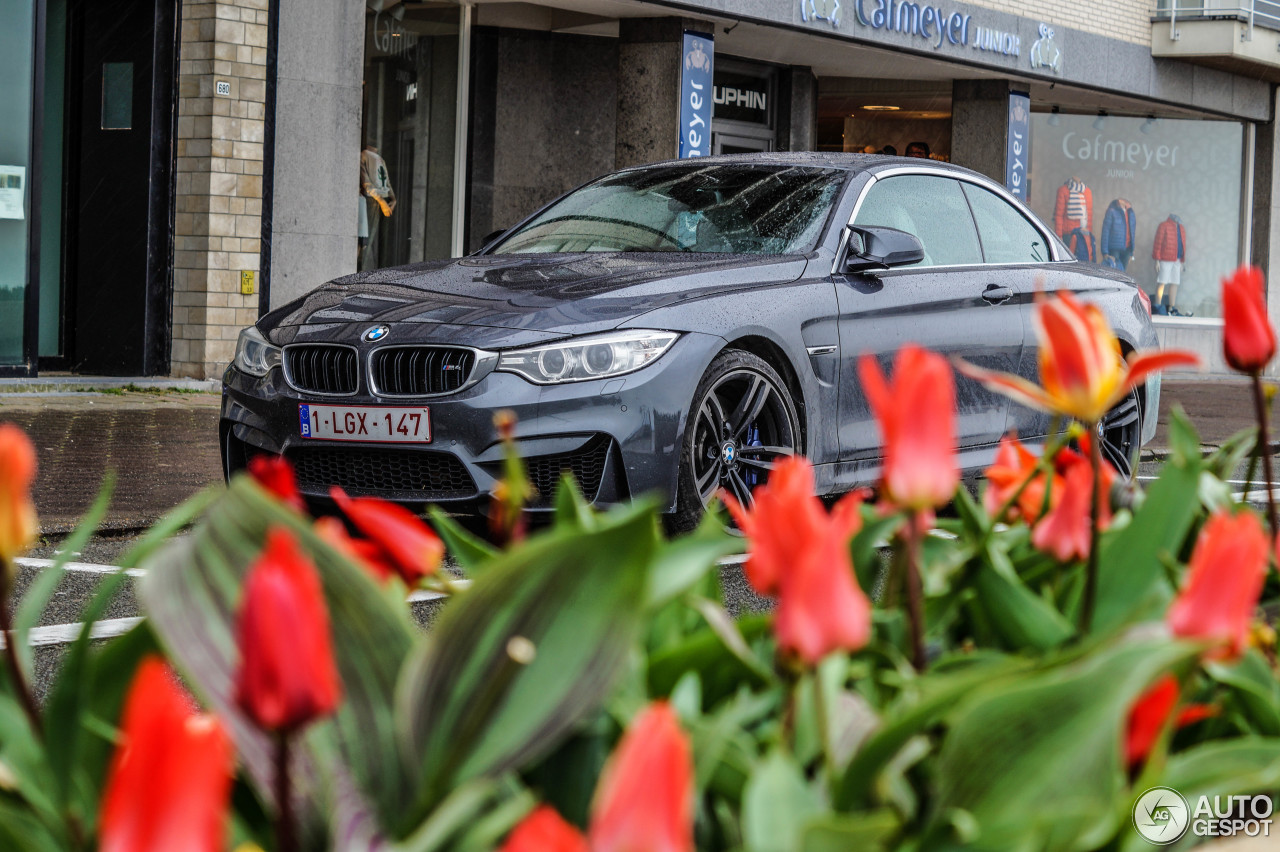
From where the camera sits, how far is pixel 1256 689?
44.9 inches

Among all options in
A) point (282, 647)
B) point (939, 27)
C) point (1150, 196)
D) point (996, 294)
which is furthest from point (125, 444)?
point (1150, 196)

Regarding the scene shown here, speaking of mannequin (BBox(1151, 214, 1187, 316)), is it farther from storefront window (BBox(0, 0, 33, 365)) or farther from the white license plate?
the white license plate

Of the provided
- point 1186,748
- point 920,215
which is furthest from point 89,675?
point 920,215

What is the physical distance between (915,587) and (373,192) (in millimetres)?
14140

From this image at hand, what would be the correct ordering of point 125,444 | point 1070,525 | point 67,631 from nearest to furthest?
point 1070,525, point 67,631, point 125,444

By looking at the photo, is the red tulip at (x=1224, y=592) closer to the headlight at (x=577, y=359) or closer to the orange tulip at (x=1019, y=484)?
the orange tulip at (x=1019, y=484)

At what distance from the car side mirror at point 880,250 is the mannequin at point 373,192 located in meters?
9.10

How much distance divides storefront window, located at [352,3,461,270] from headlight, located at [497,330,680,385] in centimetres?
1085

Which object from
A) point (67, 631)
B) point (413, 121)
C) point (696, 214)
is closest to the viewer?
point (67, 631)

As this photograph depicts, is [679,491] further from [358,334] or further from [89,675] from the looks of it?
[89,675]

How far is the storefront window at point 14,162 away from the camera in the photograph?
11828 millimetres

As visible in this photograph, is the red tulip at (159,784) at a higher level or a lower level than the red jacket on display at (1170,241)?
lower

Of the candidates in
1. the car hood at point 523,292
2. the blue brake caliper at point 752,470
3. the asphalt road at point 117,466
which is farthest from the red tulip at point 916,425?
the blue brake caliper at point 752,470

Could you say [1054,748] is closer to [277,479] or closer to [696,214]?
[277,479]
